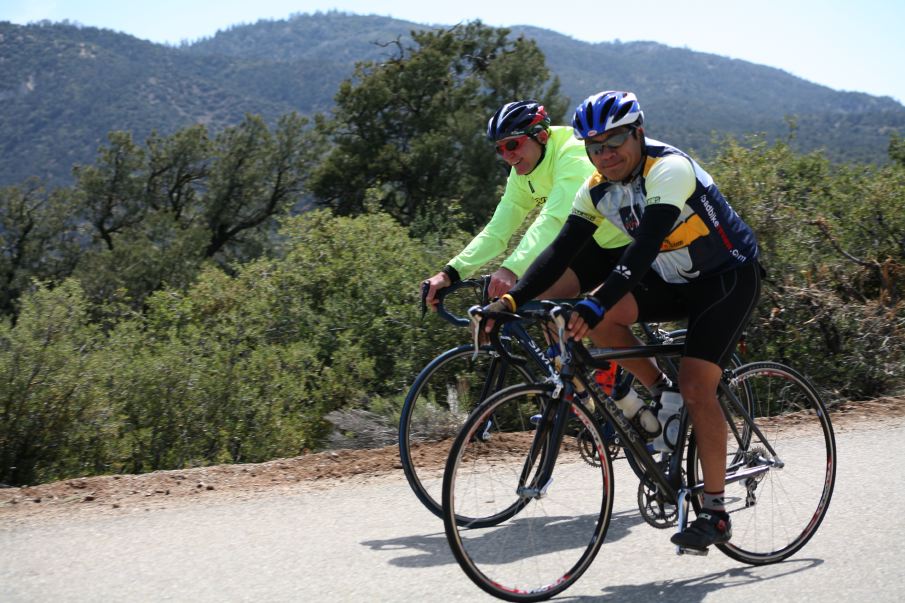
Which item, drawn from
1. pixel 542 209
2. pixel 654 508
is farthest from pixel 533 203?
pixel 654 508

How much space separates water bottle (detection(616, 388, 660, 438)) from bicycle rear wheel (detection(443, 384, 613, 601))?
0.22 meters

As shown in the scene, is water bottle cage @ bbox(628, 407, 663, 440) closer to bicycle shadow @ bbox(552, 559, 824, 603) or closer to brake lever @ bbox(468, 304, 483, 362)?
bicycle shadow @ bbox(552, 559, 824, 603)

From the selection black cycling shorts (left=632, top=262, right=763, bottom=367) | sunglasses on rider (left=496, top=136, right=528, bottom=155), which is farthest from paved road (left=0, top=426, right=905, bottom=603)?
sunglasses on rider (left=496, top=136, right=528, bottom=155)

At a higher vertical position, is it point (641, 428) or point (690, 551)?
point (641, 428)

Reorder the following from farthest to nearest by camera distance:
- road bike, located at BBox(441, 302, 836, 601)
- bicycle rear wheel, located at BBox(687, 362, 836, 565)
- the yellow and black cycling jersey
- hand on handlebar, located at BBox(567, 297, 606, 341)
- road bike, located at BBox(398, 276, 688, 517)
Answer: road bike, located at BBox(398, 276, 688, 517), bicycle rear wheel, located at BBox(687, 362, 836, 565), the yellow and black cycling jersey, road bike, located at BBox(441, 302, 836, 601), hand on handlebar, located at BBox(567, 297, 606, 341)

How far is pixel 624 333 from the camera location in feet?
13.5

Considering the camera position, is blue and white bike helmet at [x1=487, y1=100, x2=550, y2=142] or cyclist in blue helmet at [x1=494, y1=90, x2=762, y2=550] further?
blue and white bike helmet at [x1=487, y1=100, x2=550, y2=142]

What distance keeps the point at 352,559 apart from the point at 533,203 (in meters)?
2.26

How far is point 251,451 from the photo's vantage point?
7.87 meters

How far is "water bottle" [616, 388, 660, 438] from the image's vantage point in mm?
3990

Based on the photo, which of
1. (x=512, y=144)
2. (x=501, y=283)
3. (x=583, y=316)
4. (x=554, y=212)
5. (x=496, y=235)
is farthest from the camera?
(x=496, y=235)

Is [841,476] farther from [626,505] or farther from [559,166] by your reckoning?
[559,166]

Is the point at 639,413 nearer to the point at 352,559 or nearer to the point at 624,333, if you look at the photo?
the point at 624,333

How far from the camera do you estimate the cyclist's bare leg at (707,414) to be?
381 cm
